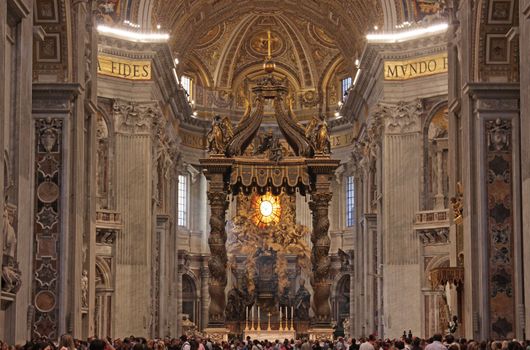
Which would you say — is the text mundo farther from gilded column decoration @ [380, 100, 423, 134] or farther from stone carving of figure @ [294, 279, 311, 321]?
stone carving of figure @ [294, 279, 311, 321]

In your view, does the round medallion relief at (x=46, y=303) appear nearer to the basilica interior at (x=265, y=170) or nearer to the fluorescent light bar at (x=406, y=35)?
the basilica interior at (x=265, y=170)

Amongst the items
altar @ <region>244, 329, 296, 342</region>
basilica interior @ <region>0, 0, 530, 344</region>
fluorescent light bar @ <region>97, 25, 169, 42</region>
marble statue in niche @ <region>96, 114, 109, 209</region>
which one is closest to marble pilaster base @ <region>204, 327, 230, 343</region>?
basilica interior @ <region>0, 0, 530, 344</region>

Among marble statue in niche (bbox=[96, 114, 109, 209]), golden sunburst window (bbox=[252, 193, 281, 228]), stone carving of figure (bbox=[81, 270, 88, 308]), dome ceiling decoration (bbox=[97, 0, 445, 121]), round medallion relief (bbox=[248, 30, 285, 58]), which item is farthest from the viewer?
round medallion relief (bbox=[248, 30, 285, 58])

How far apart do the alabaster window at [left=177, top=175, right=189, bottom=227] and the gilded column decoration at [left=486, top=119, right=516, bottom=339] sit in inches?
1169

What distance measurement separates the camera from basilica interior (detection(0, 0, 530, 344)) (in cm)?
1950

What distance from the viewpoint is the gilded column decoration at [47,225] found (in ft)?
65.4

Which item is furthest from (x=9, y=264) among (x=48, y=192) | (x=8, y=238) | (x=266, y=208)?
(x=266, y=208)

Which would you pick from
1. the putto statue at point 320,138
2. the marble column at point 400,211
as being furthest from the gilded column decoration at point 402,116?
the putto statue at point 320,138

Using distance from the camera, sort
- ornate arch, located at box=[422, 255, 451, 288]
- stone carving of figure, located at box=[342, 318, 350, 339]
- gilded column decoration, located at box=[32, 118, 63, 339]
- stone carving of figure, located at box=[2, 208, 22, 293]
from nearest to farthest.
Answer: stone carving of figure, located at box=[2, 208, 22, 293]
gilded column decoration, located at box=[32, 118, 63, 339]
ornate arch, located at box=[422, 255, 451, 288]
stone carving of figure, located at box=[342, 318, 350, 339]

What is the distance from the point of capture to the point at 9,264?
15.2 meters

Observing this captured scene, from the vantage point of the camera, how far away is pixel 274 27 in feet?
161

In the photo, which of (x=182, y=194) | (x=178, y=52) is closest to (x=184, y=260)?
(x=182, y=194)

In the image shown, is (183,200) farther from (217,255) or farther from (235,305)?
(217,255)

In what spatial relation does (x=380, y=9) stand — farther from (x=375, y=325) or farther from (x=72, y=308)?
(x=72, y=308)
